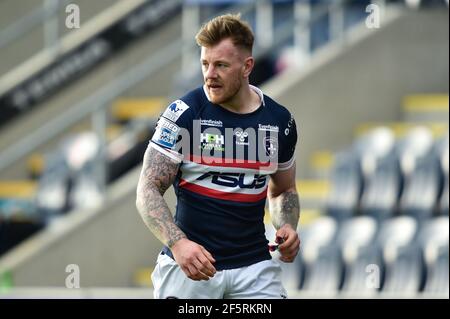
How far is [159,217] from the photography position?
5.65 m

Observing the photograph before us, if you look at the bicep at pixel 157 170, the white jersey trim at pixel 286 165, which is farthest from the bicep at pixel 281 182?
the bicep at pixel 157 170

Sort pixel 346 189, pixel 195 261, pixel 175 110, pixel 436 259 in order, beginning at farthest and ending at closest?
pixel 346 189 < pixel 436 259 < pixel 175 110 < pixel 195 261

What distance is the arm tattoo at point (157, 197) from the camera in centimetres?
563

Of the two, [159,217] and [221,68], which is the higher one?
[221,68]

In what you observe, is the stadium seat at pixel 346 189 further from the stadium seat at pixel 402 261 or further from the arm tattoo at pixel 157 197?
the arm tattoo at pixel 157 197

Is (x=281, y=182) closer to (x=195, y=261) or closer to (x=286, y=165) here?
(x=286, y=165)

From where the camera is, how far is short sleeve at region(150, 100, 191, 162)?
5707 millimetres

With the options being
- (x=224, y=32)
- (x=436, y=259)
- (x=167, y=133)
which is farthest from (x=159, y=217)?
(x=436, y=259)

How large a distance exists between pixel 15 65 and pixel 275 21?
257 cm

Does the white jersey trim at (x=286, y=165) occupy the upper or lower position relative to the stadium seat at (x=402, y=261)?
upper

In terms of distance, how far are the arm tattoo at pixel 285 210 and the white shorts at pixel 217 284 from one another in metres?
0.26

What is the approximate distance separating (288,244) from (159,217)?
56cm
